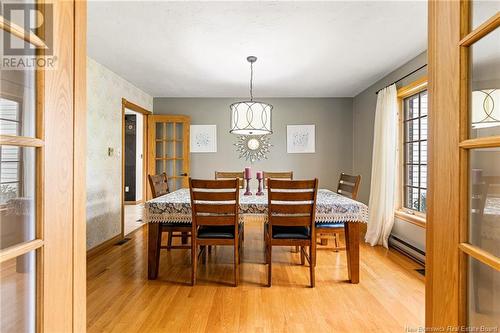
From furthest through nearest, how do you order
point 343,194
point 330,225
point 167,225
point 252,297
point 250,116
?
point 343,194 < point 250,116 < point 330,225 < point 167,225 < point 252,297

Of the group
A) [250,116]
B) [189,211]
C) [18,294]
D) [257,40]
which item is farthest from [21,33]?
[250,116]

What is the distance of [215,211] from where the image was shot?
2.27 metres

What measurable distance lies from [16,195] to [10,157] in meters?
0.10

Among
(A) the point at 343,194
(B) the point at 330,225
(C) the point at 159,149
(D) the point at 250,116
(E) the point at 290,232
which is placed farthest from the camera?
(C) the point at 159,149

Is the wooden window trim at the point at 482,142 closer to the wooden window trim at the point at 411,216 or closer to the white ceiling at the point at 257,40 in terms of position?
the white ceiling at the point at 257,40

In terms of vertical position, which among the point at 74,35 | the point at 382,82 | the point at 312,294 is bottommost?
the point at 312,294

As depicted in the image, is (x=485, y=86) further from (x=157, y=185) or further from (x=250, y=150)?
(x=250, y=150)

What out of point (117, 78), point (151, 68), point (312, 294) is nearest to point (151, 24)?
point (151, 68)

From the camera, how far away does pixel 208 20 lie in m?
2.24

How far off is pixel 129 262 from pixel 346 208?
2.39m

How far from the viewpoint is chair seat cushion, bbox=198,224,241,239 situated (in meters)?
2.35

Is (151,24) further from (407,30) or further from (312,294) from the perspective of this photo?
(312,294)

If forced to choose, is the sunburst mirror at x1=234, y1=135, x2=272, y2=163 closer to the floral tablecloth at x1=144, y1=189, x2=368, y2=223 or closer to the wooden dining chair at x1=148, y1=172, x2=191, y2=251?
the wooden dining chair at x1=148, y1=172, x2=191, y2=251

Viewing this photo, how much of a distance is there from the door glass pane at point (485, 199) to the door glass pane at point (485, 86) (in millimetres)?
64
